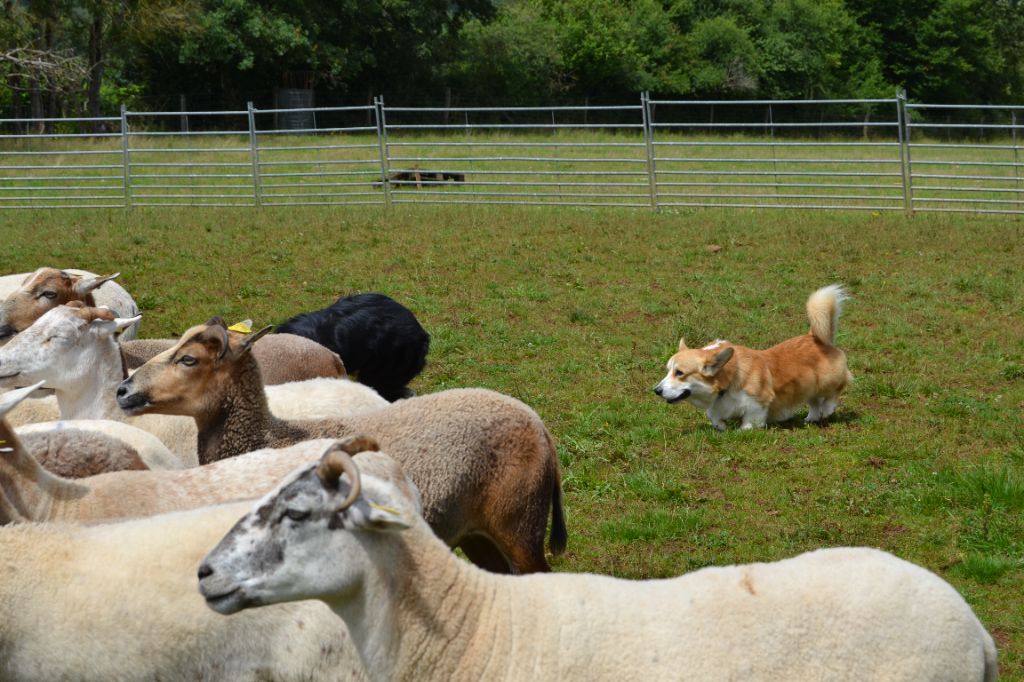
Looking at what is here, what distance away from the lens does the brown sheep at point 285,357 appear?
7.13 metres

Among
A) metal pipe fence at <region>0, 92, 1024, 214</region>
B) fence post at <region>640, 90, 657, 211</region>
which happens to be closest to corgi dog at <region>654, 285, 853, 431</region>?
metal pipe fence at <region>0, 92, 1024, 214</region>

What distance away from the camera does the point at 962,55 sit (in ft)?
148

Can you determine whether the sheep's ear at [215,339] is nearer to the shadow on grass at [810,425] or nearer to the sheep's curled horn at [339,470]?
the sheep's curled horn at [339,470]

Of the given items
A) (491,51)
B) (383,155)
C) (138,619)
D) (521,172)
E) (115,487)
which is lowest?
(138,619)

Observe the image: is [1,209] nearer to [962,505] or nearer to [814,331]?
[814,331]

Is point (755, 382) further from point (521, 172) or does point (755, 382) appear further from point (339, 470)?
point (521, 172)

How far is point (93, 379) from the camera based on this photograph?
20.0 ft

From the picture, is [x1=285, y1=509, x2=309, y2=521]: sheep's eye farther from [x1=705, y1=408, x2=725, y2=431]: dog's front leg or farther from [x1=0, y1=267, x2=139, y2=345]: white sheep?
[x1=705, y1=408, x2=725, y2=431]: dog's front leg

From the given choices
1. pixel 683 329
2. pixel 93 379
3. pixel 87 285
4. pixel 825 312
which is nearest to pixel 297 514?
pixel 93 379

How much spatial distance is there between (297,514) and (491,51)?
38.2m

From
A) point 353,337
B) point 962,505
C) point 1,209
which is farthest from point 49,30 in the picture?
point 962,505

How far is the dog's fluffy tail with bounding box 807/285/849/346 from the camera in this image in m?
8.62

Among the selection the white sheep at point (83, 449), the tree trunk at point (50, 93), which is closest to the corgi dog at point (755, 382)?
the white sheep at point (83, 449)

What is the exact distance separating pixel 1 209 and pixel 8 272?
5.65 metres
